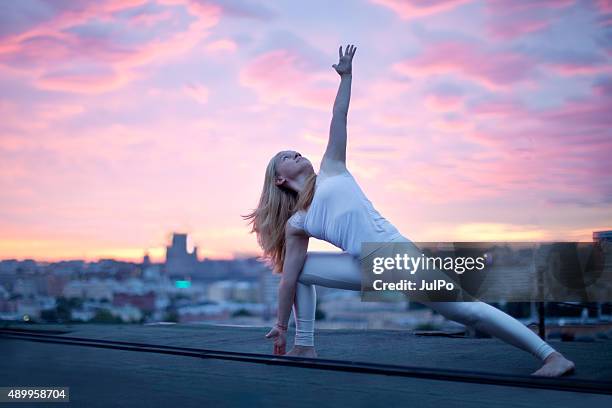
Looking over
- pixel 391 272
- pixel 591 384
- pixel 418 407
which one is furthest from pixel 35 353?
pixel 591 384

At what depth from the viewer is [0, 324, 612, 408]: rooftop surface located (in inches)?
87.9

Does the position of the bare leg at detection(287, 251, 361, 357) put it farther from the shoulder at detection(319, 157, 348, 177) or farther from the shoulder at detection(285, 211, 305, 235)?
the shoulder at detection(319, 157, 348, 177)

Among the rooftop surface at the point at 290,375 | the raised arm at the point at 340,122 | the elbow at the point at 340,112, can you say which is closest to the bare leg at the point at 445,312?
the rooftop surface at the point at 290,375

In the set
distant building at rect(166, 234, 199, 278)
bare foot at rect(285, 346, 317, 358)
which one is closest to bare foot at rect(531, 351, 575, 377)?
bare foot at rect(285, 346, 317, 358)

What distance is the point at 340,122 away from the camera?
11.4ft

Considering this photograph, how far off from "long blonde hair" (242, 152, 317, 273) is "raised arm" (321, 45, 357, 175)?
34 centimetres

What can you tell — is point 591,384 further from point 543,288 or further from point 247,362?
point 543,288

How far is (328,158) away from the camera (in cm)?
353

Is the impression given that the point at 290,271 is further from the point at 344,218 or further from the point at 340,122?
the point at 340,122

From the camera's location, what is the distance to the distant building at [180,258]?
15538cm

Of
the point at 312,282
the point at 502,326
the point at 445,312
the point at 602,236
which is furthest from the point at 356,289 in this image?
the point at 602,236

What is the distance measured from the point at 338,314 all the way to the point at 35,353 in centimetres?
12747

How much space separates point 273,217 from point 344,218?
0.55m

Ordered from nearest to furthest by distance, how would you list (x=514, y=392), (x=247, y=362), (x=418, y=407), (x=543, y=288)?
(x=418, y=407) < (x=514, y=392) < (x=247, y=362) < (x=543, y=288)
